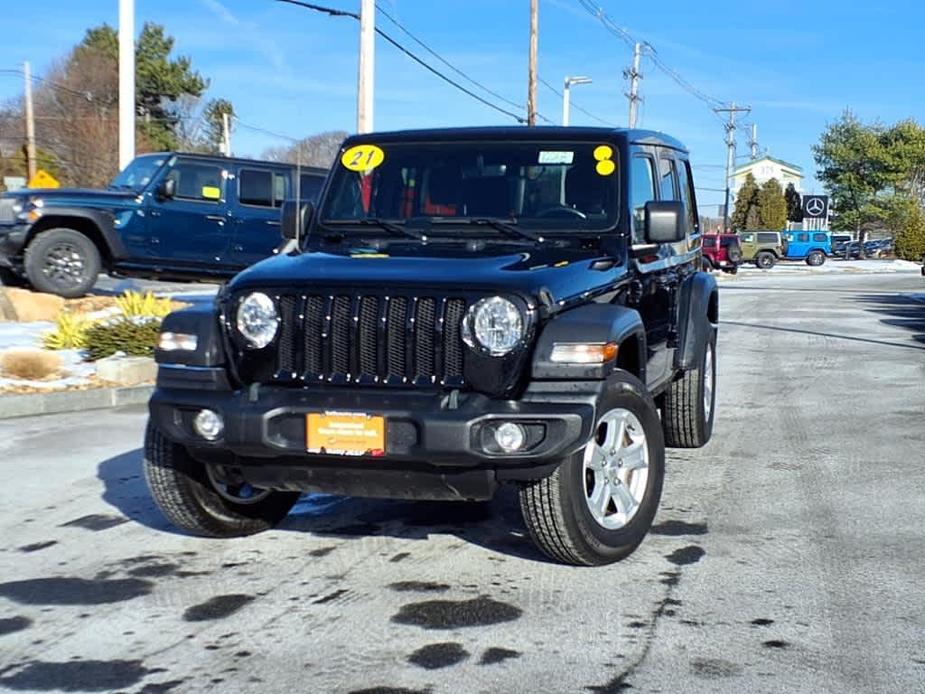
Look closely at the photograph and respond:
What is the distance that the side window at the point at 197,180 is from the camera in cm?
1516

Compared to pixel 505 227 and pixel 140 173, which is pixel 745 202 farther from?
pixel 505 227

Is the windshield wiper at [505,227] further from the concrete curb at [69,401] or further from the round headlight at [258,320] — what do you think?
the concrete curb at [69,401]

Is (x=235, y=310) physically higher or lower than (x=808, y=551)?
higher

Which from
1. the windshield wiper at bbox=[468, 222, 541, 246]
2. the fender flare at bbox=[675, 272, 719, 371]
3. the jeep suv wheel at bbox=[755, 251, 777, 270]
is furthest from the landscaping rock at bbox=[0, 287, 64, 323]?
the jeep suv wheel at bbox=[755, 251, 777, 270]

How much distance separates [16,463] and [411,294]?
398 centimetres

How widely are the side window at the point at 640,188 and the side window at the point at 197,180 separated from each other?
991 cm

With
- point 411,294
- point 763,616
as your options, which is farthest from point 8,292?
point 763,616

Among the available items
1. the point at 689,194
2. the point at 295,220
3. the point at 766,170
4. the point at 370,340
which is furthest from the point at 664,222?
the point at 766,170

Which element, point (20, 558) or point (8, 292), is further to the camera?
point (8, 292)

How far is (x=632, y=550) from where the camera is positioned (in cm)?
512

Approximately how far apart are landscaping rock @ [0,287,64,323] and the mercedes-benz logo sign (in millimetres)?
50629

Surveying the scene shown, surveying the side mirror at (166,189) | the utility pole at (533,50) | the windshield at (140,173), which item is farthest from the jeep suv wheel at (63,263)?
the utility pole at (533,50)

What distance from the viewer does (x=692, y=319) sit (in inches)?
276

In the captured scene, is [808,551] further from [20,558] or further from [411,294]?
[20,558]
